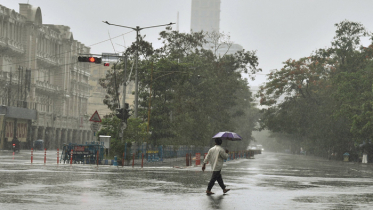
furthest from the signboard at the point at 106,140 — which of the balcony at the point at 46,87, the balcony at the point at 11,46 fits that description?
the balcony at the point at 46,87

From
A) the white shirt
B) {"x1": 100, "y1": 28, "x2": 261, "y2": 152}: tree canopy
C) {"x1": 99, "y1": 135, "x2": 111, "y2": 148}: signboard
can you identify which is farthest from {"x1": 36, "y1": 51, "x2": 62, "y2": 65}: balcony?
the white shirt

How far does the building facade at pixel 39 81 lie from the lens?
72.5 meters

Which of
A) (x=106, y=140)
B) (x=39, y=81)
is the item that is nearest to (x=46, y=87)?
(x=39, y=81)

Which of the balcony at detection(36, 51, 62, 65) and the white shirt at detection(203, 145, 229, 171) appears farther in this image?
the balcony at detection(36, 51, 62, 65)

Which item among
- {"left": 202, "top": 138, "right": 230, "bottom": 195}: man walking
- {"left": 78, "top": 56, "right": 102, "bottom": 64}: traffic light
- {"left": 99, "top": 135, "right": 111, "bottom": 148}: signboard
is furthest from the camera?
{"left": 99, "top": 135, "right": 111, "bottom": 148}: signboard

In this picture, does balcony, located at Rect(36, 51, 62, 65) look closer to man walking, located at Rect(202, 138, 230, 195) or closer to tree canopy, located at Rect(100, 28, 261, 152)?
tree canopy, located at Rect(100, 28, 261, 152)

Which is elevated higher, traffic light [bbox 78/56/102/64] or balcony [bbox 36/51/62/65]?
balcony [bbox 36/51/62/65]

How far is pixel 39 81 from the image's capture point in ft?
270

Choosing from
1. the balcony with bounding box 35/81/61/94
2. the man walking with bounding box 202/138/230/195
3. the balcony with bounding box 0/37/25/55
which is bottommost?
the man walking with bounding box 202/138/230/195

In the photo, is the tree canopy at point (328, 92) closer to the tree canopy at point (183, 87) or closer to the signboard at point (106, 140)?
the tree canopy at point (183, 87)

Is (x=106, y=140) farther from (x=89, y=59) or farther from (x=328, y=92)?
(x=328, y=92)

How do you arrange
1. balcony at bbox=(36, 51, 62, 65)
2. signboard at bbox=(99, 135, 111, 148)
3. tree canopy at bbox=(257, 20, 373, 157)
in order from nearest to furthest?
signboard at bbox=(99, 135, 111, 148) → tree canopy at bbox=(257, 20, 373, 157) → balcony at bbox=(36, 51, 62, 65)

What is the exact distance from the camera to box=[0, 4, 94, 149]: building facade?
7250 centimetres

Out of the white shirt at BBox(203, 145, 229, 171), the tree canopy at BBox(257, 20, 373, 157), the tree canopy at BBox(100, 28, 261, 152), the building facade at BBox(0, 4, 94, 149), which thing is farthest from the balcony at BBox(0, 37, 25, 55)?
the white shirt at BBox(203, 145, 229, 171)
